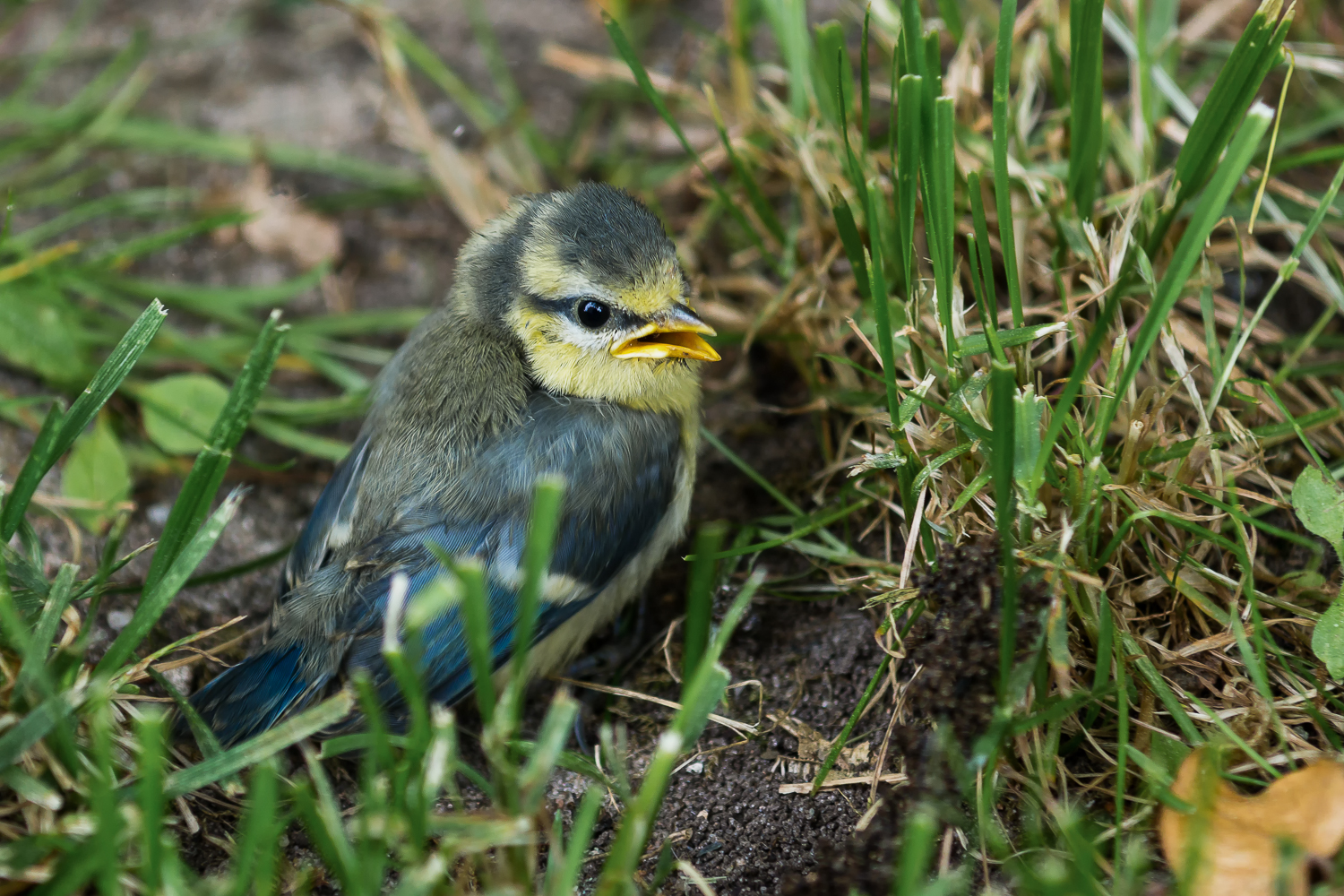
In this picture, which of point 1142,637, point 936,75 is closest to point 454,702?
point 1142,637

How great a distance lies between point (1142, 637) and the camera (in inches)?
62.4

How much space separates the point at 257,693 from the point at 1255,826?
53.7 inches

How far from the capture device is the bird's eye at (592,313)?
1.93m

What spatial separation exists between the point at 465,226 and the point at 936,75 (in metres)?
1.44

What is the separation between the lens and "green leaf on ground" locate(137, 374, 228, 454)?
2.24 metres

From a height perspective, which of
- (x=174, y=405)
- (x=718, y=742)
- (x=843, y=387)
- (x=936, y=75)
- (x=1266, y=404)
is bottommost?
(x=718, y=742)

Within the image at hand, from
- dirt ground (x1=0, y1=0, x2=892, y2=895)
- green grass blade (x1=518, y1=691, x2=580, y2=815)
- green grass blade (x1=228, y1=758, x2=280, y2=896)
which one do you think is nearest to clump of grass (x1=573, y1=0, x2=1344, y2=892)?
dirt ground (x1=0, y1=0, x2=892, y2=895)

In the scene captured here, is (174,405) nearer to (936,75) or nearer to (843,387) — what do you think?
(843,387)

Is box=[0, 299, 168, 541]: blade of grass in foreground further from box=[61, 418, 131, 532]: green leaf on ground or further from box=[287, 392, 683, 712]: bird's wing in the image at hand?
box=[61, 418, 131, 532]: green leaf on ground

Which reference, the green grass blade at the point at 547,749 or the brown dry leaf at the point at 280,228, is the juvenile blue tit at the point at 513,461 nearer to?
the green grass blade at the point at 547,749

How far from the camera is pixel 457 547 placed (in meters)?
1.77

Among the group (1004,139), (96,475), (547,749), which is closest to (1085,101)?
(1004,139)

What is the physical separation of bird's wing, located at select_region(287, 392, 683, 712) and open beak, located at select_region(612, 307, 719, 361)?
0.34 ft

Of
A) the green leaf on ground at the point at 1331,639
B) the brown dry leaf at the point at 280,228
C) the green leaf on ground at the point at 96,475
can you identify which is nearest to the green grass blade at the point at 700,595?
the green leaf on ground at the point at 1331,639
